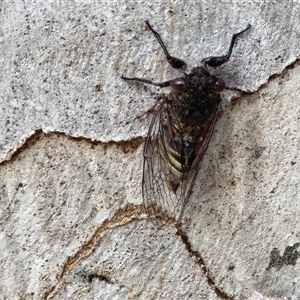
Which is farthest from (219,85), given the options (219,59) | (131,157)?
(131,157)

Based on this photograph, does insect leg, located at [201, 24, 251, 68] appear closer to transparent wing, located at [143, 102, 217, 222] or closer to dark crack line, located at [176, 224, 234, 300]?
transparent wing, located at [143, 102, 217, 222]

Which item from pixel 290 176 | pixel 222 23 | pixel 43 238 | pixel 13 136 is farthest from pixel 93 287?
pixel 222 23

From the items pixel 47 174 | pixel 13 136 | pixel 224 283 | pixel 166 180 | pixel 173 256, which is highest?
pixel 13 136

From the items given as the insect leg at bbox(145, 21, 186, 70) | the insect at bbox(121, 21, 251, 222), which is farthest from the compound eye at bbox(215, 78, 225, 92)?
the insect leg at bbox(145, 21, 186, 70)

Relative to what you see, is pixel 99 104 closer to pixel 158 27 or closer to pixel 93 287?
pixel 158 27

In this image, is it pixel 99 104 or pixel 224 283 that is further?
pixel 224 283

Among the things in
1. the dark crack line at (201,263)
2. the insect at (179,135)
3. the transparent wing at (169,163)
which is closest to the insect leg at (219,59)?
the insect at (179,135)

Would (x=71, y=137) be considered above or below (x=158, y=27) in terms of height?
below
